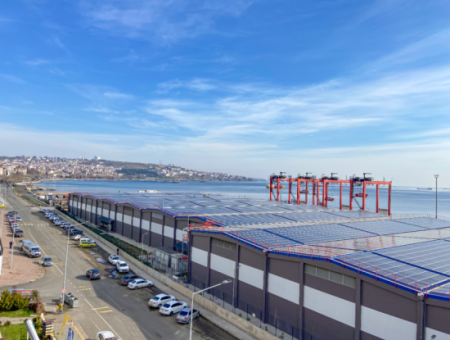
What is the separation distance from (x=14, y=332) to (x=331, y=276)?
76.8 feet

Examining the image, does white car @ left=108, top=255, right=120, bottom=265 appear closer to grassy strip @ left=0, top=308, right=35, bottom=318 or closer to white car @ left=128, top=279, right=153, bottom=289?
white car @ left=128, top=279, right=153, bottom=289

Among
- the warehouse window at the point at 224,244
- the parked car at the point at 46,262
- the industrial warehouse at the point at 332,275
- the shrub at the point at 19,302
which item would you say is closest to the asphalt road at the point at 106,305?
the parked car at the point at 46,262

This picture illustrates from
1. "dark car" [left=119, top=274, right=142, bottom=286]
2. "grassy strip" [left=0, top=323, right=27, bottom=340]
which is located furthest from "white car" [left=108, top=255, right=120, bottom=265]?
"grassy strip" [left=0, top=323, right=27, bottom=340]

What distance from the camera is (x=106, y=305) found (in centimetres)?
3009

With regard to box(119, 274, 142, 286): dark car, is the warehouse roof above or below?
above

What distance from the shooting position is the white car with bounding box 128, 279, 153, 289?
34562mm

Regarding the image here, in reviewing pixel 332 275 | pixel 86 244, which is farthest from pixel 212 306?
pixel 86 244

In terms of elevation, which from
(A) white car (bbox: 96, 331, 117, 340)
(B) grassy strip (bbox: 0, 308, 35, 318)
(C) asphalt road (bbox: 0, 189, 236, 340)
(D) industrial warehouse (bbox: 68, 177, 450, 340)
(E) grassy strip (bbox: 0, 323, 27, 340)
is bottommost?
(C) asphalt road (bbox: 0, 189, 236, 340)

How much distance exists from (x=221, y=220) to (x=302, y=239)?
517 inches

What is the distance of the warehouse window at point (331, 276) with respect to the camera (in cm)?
2135

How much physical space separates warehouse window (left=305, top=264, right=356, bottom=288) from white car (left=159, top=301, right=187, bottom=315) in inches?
486

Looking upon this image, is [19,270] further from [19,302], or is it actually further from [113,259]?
[19,302]

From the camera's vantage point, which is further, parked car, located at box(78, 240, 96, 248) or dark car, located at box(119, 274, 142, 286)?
parked car, located at box(78, 240, 96, 248)

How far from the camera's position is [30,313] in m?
27.3
